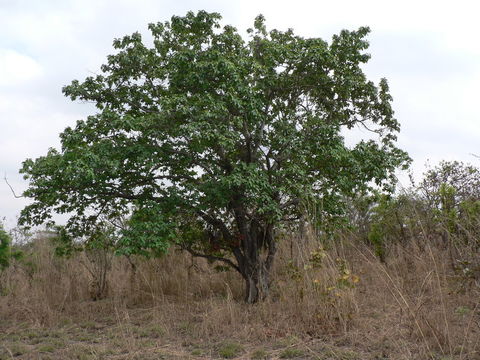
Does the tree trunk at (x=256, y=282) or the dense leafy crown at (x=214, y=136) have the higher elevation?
the dense leafy crown at (x=214, y=136)

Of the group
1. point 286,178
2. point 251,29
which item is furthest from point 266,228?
point 251,29

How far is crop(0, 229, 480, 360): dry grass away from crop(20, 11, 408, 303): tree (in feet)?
4.34

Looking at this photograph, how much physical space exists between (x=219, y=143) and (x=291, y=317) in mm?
2949

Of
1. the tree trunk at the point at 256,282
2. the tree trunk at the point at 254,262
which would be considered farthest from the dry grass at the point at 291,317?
the tree trunk at the point at 254,262

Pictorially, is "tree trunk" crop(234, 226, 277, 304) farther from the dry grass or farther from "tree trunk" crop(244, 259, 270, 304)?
the dry grass

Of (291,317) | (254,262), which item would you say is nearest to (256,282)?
(254,262)

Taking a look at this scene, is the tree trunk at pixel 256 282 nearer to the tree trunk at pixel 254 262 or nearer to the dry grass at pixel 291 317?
the tree trunk at pixel 254 262

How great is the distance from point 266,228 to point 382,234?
12.4 ft

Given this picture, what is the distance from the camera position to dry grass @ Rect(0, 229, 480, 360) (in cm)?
541

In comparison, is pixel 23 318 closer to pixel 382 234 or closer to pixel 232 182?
pixel 232 182

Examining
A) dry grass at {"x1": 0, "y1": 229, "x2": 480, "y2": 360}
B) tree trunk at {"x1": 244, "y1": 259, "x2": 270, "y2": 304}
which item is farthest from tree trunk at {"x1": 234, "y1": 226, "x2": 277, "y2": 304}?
dry grass at {"x1": 0, "y1": 229, "x2": 480, "y2": 360}

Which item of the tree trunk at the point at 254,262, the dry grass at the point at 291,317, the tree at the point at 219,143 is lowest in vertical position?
the dry grass at the point at 291,317

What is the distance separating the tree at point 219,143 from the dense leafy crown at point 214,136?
1.0 inches

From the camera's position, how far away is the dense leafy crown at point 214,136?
8.20 metres
